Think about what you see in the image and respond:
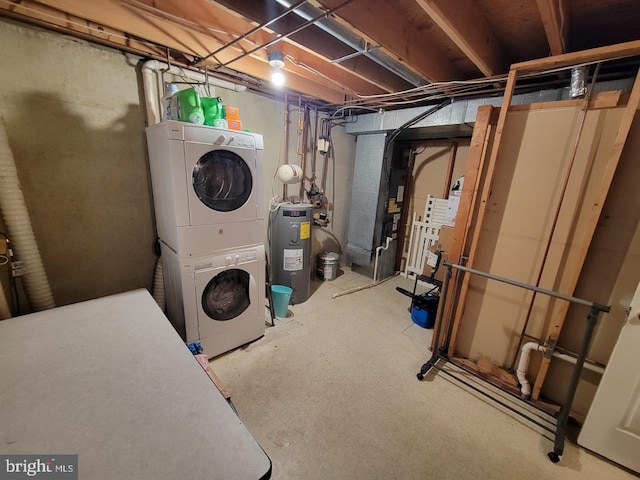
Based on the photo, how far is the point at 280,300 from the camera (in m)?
2.78

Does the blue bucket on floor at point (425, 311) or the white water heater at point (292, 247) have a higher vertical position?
the white water heater at point (292, 247)

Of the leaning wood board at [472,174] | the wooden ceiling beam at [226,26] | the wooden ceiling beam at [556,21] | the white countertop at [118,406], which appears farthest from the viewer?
the leaning wood board at [472,174]

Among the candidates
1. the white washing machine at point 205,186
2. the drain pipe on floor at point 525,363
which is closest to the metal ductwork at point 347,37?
the white washing machine at point 205,186

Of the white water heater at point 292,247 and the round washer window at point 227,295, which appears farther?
the white water heater at point 292,247

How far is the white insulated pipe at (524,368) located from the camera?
1.90 meters

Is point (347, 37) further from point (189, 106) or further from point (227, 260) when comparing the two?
point (227, 260)

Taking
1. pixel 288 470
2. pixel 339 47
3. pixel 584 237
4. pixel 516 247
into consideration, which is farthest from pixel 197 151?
pixel 584 237

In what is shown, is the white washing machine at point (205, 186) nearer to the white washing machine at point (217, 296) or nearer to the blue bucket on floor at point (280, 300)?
the white washing machine at point (217, 296)

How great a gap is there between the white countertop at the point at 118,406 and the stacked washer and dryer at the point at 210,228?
0.84 metres

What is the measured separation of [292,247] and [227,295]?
956 mm

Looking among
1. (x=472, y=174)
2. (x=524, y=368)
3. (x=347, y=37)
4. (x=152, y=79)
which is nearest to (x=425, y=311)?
(x=524, y=368)

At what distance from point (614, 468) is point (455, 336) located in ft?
3.46

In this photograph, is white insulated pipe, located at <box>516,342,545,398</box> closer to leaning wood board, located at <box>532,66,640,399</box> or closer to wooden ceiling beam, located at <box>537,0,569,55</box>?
leaning wood board, located at <box>532,66,640,399</box>

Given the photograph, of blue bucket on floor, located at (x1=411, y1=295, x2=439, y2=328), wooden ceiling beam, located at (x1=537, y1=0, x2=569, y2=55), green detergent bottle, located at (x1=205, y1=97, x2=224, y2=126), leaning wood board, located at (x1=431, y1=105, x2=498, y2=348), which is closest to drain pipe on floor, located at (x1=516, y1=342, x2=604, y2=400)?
leaning wood board, located at (x1=431, y1=105, x2=498, y2=348)
